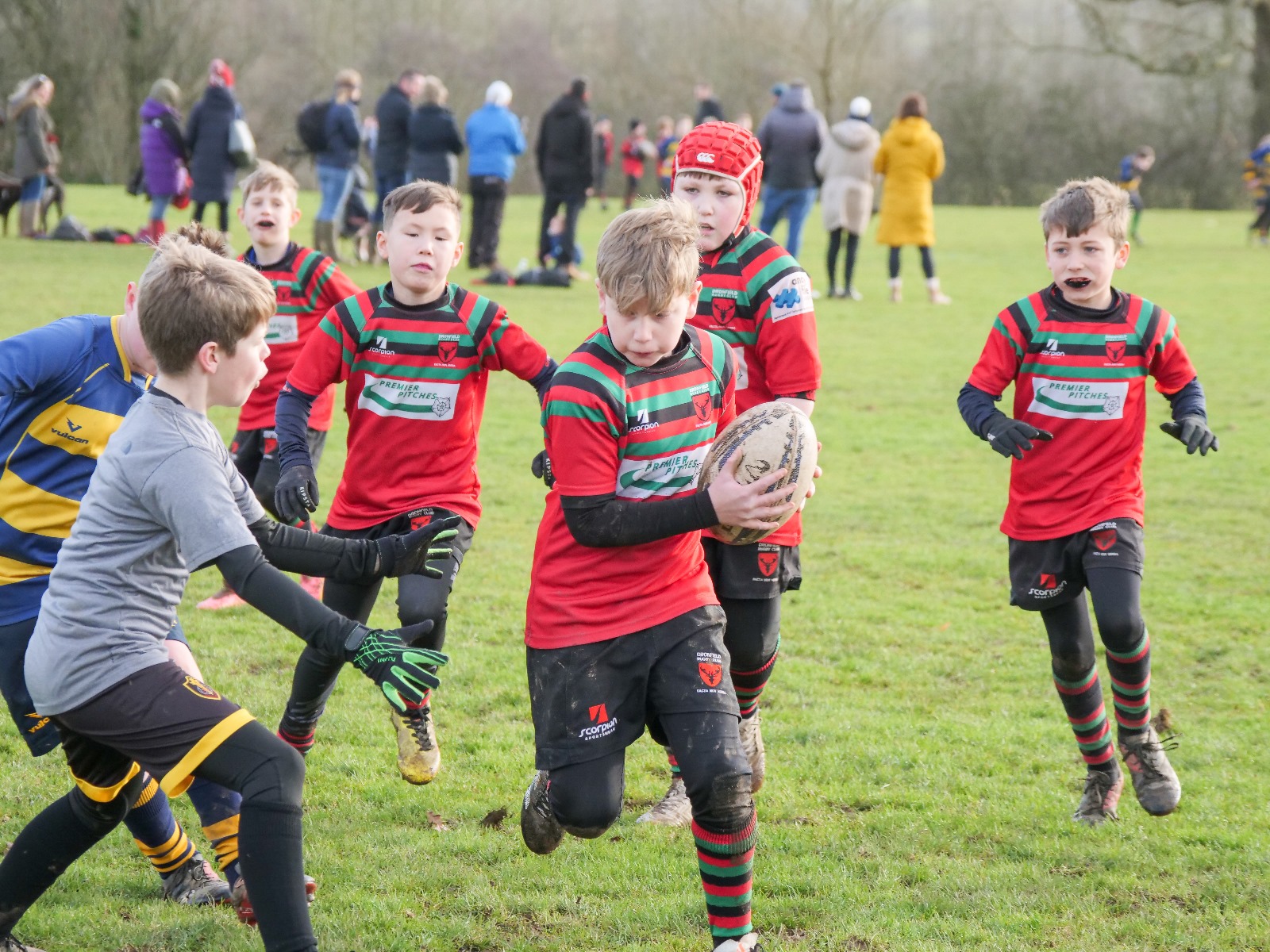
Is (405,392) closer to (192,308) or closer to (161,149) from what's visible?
(192,308)

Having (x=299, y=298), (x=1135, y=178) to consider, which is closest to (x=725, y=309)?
(x=299, y=298)

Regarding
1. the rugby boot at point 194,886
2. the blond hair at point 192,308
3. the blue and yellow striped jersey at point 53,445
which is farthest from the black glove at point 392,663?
the rugby boot at point 194,886

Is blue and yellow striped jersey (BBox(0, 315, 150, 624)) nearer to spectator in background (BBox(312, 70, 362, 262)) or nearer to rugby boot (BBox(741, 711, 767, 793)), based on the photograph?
rugby boot (BBox(741, 711, 767, 793))

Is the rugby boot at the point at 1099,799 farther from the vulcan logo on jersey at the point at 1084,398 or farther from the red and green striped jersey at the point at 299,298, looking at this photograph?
the red and green striped jersey at the point at 299,298

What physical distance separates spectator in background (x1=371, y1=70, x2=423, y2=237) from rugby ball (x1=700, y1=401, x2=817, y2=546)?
540 inches

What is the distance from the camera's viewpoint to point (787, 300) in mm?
4094

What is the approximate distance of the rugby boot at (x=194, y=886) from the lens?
3.62 metres

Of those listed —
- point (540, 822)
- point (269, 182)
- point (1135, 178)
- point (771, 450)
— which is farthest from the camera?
point (1135, 178)

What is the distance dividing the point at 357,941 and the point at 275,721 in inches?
61.2

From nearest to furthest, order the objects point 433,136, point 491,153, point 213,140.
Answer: point 433,136 < point 213,140 < point 491,153

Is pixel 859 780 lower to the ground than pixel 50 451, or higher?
lower

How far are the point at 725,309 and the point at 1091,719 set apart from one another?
1.80m

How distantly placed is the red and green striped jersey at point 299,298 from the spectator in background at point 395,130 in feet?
35.7

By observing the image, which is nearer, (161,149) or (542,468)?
(542,468)
